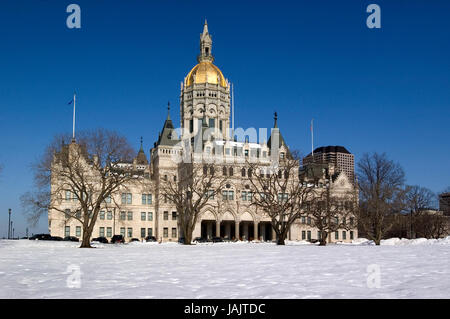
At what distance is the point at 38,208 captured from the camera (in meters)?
50.7

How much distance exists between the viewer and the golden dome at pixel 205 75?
120750 millimetres

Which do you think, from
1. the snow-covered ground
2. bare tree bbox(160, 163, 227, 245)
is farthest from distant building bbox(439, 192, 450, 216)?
the snow-covered ground

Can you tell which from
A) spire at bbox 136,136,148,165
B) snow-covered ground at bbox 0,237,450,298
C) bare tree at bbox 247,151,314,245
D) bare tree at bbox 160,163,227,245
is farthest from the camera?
spire at bbox 136,136,148,165

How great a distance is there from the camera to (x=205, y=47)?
130m

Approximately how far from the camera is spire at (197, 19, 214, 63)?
128125 millimetres

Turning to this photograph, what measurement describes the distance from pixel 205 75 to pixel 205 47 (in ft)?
41.1

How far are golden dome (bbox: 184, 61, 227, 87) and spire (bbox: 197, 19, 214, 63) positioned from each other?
3581 millimetres

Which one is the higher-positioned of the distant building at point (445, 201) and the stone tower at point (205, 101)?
the stone tower at point (205, 101)

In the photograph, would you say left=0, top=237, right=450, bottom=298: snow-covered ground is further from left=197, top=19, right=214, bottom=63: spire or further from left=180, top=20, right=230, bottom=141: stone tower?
left=197, top=19, right=214, bottom=63: spire

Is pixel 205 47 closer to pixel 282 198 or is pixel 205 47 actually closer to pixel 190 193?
pixel 190 193

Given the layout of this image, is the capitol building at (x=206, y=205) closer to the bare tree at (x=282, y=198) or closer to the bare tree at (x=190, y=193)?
the bare tree at (x=190, y=193)

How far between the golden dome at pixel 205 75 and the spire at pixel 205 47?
3.58 m

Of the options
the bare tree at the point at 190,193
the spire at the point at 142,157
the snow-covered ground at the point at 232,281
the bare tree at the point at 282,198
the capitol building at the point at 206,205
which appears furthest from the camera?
the spire at the point at 142,157

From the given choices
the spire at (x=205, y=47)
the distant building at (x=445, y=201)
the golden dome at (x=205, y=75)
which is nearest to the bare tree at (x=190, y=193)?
the golden dome at (x=205, y=75)
